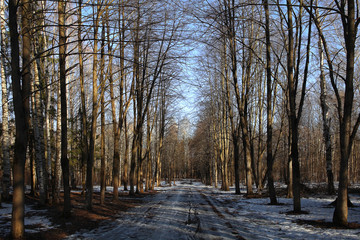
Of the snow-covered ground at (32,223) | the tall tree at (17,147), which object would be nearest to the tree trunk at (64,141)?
the snow-covered ground at (32,223)

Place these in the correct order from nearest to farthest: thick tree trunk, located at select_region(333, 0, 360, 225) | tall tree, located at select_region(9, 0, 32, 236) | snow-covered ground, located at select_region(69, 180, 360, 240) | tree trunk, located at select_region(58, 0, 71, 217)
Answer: tall tree, located at select_region(9, 0, 32, 236), snow-covered ground, located at select_region(69, 180, 360, 240), thick tree trunk, located at select_region(333, 0, 360, 225), tree trunk, located at select_region(58, 0, 71, 217)

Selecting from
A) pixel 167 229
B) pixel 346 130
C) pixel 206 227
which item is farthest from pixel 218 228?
pixel 346 130

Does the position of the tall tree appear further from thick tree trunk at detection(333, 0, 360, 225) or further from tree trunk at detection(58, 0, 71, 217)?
thick tree trunk at detection(333, 0, 360, 225)

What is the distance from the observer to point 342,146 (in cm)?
771

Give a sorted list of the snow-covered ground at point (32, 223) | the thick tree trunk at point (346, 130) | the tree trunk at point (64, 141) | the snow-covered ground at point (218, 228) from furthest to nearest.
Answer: the tree trunk at point (64, 141), the thick tree trunk at point (346, 130), the snow-covered ground at point (32, 223), the snow-covered ground at point (218, 228)

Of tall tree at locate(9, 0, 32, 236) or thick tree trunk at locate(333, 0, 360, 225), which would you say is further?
thick tree trunk at locate(333, 0, 360, 225)

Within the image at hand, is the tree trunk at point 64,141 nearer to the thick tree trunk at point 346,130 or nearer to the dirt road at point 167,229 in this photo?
the dirt road at point 167,229

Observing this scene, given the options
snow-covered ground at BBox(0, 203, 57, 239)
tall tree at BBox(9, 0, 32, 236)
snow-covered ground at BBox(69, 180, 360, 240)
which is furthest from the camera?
snow-covered ground at BBox(0, 203, 57, 239)

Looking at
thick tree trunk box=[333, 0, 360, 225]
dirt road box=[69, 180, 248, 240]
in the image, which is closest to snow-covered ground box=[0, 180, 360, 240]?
dirt road box=[69, 180, 248, 240]

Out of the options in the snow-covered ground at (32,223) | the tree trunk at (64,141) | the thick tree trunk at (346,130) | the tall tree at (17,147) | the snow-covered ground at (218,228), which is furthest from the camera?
the tree trunk at (64,141)

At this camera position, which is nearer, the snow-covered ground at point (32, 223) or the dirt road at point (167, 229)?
the dirt road at point (167, 229)

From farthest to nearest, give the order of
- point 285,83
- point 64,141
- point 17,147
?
1. point 285,83
2. point 64,141
3. point 17,147

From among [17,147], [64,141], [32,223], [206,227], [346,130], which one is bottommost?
[206,227]

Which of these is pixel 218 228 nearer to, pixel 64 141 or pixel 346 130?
pixel 346 130
